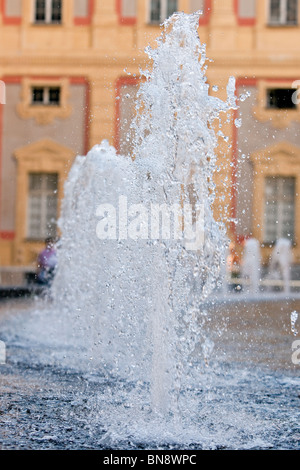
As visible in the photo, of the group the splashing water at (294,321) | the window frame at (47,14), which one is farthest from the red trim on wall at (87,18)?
the splashing water at (294,321)

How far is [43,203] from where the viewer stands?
766 inches

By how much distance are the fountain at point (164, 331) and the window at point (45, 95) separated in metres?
13.6

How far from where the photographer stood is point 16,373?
519 centimetres

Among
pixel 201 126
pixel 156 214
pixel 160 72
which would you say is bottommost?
pixel 156 214

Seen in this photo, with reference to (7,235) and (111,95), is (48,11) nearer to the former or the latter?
(111,95)

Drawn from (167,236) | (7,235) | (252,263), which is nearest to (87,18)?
(7,235)

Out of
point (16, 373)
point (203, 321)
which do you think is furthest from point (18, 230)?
point (16, 373)

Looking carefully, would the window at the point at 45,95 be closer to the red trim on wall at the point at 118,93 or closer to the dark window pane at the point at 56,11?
the red trim on wall at the point at 118,93

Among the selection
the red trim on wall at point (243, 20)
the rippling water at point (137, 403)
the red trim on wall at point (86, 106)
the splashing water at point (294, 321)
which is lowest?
the splashing water at point (294, 321)

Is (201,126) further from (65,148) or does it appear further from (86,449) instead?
(65,148)

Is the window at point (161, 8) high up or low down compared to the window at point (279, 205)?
up

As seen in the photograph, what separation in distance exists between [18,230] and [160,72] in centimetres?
1476

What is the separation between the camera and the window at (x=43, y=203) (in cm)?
1922

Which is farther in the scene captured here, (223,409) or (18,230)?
(18,230)
